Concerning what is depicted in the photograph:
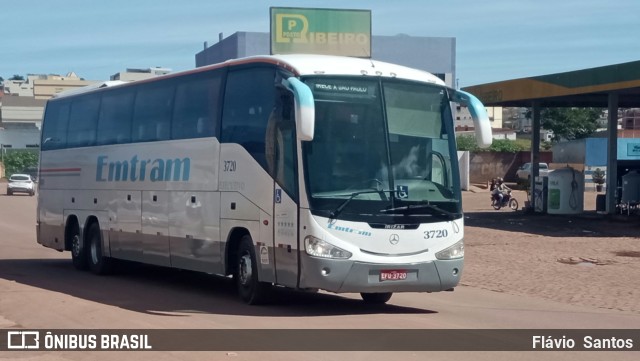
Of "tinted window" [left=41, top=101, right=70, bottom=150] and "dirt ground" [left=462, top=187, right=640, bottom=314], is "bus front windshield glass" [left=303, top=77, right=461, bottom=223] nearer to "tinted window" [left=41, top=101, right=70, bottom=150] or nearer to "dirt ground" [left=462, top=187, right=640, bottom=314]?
"dirt ground" [left=462, top=187, right=640, bottom=314]

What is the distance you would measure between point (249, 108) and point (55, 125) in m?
9.25

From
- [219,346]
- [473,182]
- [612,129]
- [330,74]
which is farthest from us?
[473,182]

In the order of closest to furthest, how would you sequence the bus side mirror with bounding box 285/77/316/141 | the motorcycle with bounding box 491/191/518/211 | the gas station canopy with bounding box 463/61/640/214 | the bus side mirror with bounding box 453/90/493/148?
the bus side mirror with bounding box 285/77/316/141 < the bus side mirror with bounding box 453/90/493/148 < the gas station canopy with bounding box 463/61/640/214 < the motorcycle with bounding box 491/191/518/211

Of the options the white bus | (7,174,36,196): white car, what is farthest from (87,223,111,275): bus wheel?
(7,174,36,196): white car

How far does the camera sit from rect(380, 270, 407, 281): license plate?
13.2 meters

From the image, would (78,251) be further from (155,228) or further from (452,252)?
(452,252)

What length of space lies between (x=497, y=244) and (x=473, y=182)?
4313 centimetres

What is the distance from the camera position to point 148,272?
69.4 feet

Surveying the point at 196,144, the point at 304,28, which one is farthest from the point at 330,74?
the point at 304,28

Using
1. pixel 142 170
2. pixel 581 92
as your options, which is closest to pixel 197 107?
pixel 142 170

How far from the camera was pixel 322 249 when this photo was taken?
42.3 ft

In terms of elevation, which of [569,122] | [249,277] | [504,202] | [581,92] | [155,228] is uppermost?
[569,122]

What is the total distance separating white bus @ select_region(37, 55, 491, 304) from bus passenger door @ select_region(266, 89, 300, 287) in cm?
2

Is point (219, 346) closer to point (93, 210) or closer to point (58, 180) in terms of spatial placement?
point (93, 210)
